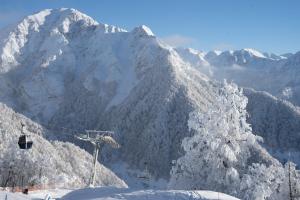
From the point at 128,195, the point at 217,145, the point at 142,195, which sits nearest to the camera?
the point at 142,195

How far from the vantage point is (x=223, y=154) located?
5928 centimetres

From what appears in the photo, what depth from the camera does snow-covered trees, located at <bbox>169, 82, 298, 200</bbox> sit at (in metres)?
59.3

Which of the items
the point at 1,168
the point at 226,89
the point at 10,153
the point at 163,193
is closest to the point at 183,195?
the point at 163,193

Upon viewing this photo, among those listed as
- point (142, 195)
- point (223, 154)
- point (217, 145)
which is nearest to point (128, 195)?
point (142, 195)

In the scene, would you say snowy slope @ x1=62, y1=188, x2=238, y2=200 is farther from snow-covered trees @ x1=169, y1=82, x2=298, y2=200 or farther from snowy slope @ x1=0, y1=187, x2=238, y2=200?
snow-covered trees @ x1=169, y1=82, x2=298, y2=200

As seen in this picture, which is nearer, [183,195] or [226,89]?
[183,195]

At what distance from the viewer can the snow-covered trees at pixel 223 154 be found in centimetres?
5934

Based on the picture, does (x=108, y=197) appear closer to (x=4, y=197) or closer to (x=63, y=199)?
(x=63, y=199)

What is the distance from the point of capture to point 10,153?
483ft

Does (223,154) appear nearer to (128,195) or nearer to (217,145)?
(217,145)

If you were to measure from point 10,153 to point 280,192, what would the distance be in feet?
279

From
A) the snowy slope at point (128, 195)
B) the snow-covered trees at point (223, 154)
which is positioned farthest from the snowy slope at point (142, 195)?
the snow-covered trees at point (223, 154)

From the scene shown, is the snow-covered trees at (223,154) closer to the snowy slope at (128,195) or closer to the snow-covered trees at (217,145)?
the snow-covered trees at (217,145)

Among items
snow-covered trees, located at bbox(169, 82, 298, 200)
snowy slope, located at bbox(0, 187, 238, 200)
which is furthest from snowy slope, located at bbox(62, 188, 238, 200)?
snow-covered trees, located at bbox(169, 82, 298, 200)
